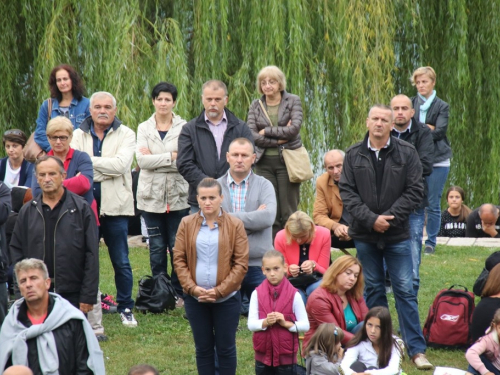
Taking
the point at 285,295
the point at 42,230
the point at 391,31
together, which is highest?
the point at 391,31

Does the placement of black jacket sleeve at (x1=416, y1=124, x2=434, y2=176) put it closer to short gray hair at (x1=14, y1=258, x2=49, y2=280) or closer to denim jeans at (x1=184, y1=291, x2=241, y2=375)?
denim jeans at (x1=184, y1=291, x2=241, y2=375)

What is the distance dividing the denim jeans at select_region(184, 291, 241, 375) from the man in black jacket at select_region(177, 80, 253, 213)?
6.45ft

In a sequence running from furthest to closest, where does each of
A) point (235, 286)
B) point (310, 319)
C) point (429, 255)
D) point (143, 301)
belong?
point (429, 255), point (143, 301), point (310, 319), point (235, 286)

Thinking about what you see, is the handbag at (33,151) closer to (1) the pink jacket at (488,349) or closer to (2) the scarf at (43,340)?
(2) the scarf at (43,340)

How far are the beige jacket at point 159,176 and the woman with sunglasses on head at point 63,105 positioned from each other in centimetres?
68

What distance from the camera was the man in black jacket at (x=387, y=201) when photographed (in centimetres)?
812

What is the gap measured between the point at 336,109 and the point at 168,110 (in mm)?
4490

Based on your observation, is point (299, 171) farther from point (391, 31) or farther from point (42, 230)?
point (391, 31)

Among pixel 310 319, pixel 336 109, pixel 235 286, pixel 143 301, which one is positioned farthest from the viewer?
pixel 336 109

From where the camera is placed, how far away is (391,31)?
1380cm

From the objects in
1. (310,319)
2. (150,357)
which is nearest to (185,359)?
(150,357)

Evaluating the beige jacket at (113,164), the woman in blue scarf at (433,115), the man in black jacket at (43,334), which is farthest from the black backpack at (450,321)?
the man in black jacket at (43,334)

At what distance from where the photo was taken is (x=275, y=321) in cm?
732

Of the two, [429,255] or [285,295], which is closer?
[285,295]
